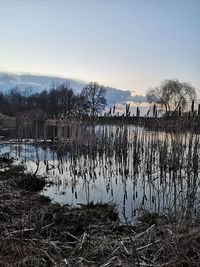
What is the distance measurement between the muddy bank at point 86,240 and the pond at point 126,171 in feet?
3.62

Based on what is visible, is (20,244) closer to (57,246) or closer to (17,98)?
(57,246)

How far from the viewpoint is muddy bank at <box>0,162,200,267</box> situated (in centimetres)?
451

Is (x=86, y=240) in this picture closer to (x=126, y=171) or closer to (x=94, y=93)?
(x=126, y=171)

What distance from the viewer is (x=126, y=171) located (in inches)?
462

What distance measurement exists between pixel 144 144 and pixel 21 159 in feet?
17.0

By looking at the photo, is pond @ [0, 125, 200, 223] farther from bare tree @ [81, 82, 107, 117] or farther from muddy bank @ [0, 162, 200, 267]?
bare tree @ [81, 82, 107, 117]

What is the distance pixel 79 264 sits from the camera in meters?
4.59

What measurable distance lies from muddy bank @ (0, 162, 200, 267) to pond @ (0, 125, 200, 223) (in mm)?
1104

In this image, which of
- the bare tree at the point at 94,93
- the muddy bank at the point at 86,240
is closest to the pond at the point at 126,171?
the muddy bank at the point at 86,240

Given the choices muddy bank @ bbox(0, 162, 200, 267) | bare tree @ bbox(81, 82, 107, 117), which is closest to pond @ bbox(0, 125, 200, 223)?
muddy bank @ bbox(0, 162, 200, 267)

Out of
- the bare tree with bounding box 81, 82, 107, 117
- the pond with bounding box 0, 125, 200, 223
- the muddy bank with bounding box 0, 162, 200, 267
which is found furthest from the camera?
the bare tree with bounding box 81, 82, 107, 117

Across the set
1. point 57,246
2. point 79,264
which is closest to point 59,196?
point 57,246

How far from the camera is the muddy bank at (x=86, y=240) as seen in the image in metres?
4.51

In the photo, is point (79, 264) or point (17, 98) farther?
point (17, 98)
